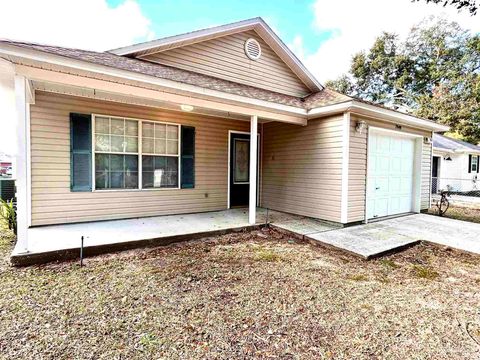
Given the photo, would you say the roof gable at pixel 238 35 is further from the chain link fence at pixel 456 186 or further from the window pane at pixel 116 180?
the chain link fence at pixel 456 186

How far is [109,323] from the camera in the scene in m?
2.33

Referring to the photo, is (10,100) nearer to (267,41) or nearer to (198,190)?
(198,190)

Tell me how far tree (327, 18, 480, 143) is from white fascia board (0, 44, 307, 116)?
19426 millimetres

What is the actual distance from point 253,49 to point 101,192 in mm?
5427

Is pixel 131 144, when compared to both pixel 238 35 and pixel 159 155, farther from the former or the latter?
pixel 238 35

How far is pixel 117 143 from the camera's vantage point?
5727 mm

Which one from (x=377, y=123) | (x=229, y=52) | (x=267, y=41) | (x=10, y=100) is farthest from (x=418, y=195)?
(x=10, y=100)

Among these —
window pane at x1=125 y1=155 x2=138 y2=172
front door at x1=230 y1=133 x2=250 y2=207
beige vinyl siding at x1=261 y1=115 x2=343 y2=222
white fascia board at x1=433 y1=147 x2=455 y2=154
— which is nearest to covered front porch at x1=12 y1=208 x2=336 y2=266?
beige vinyl siding at x1=261 y1=115 x2=343 y2=222

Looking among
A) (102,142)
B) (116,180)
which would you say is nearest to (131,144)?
(102,142)

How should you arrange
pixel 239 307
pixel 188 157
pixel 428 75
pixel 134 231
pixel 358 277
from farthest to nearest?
pixel 428 75
pixel 188 157
pixel 134 231
pixel 358 277
pixel 239 307

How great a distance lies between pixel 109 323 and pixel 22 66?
3.40m

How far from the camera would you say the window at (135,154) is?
559 centimetres

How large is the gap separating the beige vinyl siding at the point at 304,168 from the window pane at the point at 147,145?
332 cm

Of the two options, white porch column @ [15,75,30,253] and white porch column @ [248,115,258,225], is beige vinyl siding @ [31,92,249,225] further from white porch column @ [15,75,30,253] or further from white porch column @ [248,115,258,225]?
white porch column @ [15,75,30,253]
